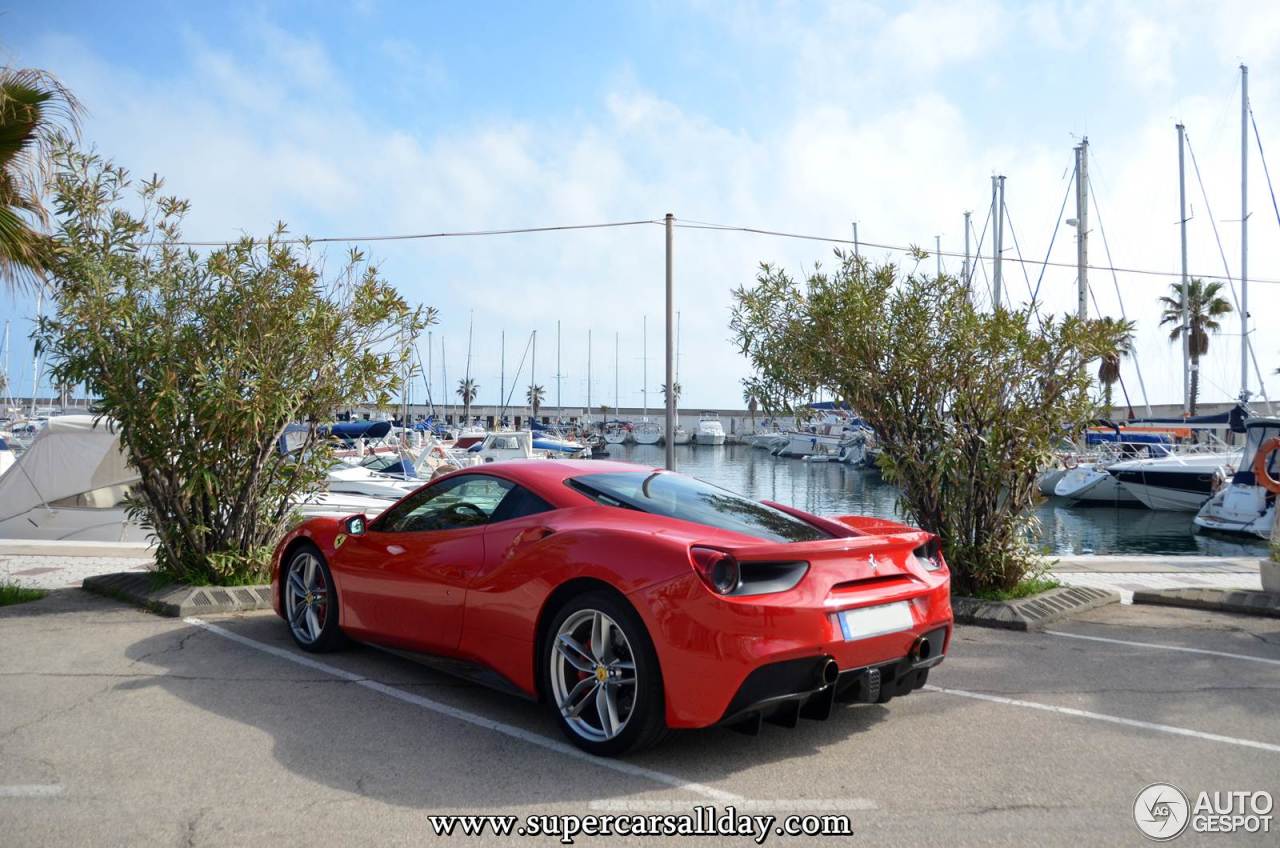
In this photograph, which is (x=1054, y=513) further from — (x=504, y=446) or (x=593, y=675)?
(x=593, y=675)

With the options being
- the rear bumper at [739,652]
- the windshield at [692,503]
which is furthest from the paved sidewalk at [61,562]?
the rear bumper at [739,652]

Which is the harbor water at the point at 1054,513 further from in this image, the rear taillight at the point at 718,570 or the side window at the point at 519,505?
the rear taillight at the point at 718,570

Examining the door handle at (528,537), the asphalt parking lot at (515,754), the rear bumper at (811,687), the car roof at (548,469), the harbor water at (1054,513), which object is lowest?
the harbor water at (1054,513)

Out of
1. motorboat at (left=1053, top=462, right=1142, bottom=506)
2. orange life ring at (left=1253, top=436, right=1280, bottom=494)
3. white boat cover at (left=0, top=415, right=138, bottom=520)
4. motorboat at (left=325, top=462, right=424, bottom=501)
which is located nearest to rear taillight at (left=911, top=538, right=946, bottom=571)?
orange life ring at (left=1253, top=436, right=1280, bottom=494)

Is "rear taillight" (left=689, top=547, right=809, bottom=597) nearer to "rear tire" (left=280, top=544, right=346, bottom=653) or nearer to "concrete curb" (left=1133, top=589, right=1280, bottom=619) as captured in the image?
"rear tire" (left=280, top=544, right=346, bottom=653)

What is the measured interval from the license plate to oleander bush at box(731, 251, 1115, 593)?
13.0 ft

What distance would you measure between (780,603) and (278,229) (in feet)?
20.8

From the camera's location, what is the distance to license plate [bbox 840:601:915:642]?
13.7 feet

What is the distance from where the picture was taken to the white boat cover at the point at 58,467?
1541 cm

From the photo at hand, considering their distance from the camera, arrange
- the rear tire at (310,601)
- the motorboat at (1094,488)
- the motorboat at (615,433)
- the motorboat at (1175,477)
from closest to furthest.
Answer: the rear tire at (310,601) → the motorboat at (1175,477) → the motorboat at (1094,488) → the motorboat at (615,433)

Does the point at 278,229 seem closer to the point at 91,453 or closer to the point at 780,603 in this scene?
the point at 780,603

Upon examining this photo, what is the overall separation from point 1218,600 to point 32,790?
8.78 meters

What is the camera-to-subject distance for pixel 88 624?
7145mm

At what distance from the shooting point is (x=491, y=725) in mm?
4730
